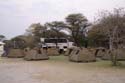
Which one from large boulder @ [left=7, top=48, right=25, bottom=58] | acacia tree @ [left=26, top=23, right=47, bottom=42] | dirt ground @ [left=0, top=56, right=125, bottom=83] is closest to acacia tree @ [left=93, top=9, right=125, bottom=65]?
dirt ground @ [left=0, top=56, right=125, bottom=83]

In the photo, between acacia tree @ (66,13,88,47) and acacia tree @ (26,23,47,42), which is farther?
acacia tree @ (26,23,47,42)

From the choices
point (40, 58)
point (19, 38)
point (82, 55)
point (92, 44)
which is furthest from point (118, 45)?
point (19, 38)

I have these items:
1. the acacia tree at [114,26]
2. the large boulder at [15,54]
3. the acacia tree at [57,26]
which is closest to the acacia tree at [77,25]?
the acacia tree at [57,26]

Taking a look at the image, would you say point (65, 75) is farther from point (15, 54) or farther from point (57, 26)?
point (57, 26)

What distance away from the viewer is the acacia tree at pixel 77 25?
50.8 m

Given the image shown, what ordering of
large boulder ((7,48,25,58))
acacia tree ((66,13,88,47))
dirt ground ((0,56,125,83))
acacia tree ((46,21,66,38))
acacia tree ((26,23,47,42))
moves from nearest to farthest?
dirt ground ((0,56,125,83)), large boulder ((7,48,25,58)), acacia tree ((66,13,88,47)), acacia tree ((46,21,66,38)), acacia tree ((26,23,47,42))

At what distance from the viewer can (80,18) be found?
51.0m

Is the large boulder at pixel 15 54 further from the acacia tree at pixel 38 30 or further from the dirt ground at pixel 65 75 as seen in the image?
the dirt ground at pixel 65 75

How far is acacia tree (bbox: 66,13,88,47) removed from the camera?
5081cm

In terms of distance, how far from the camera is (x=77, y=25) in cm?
5131

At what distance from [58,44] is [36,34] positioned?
5.10 meters

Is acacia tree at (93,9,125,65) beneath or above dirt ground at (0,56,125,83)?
above

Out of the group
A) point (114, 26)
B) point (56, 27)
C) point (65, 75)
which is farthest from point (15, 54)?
point (65, 75)

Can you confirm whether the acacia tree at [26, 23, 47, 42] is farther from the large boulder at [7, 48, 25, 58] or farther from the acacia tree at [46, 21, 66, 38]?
the large boulder at [7, 48, 25, 58]
